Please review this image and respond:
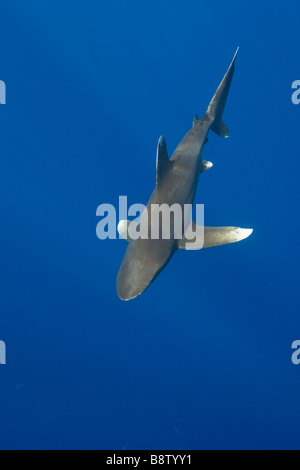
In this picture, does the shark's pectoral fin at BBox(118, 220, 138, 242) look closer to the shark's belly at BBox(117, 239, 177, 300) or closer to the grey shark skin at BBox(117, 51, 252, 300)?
the grey shark skin at BBox(117, 51, 252, 300)

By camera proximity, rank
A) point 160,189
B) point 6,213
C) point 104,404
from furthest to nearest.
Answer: point 6,213 < point 104,404 < point 160,189

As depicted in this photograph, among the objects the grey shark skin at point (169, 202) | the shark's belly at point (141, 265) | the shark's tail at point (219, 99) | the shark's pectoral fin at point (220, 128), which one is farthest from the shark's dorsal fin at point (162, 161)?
the shark's pectoral fin at point (220, 128)

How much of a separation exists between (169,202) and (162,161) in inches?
25.3

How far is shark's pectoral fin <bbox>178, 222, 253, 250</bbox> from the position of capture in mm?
6339

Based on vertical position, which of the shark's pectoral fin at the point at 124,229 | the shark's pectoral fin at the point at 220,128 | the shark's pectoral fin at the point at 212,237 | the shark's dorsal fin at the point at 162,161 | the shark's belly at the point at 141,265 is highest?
the shark's pectoral fin at the point at 220,128

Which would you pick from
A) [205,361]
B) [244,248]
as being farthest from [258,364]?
[244,248]

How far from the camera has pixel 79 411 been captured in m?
14.2

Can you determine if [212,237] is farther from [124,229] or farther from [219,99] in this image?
[219,99]

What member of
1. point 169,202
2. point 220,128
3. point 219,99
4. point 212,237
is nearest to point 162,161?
point 169,202

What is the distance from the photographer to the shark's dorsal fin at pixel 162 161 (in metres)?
5.52

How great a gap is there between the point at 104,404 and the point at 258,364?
6427mm

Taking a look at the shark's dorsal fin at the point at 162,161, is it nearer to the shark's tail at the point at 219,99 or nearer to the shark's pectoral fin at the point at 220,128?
the shark's tail at the point at 219,99
